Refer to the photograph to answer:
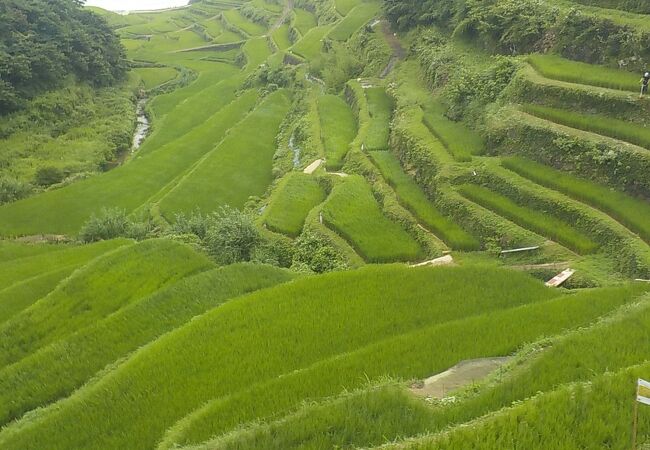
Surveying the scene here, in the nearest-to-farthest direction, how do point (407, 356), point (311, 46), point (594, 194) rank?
1. point (407, 356)
2. point (594, 194)
3. point (311, 46)

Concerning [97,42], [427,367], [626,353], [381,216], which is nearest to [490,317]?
[427,367]

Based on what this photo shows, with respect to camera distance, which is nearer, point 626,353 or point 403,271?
point 626,353

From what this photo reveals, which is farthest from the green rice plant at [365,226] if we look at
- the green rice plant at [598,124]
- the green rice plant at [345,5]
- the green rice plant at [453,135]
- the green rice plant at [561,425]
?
the green rice plant at [345,5]

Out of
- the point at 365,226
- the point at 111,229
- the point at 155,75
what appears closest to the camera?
the point at 365,226

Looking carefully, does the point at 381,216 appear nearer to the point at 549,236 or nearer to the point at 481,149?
the point at 481,149

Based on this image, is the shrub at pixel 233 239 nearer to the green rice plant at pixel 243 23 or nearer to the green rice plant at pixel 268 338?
the green rice plant at pixel 268 338

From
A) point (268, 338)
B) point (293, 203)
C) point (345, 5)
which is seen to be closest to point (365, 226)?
point (293, 203)

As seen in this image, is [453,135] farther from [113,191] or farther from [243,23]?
[243,23]
